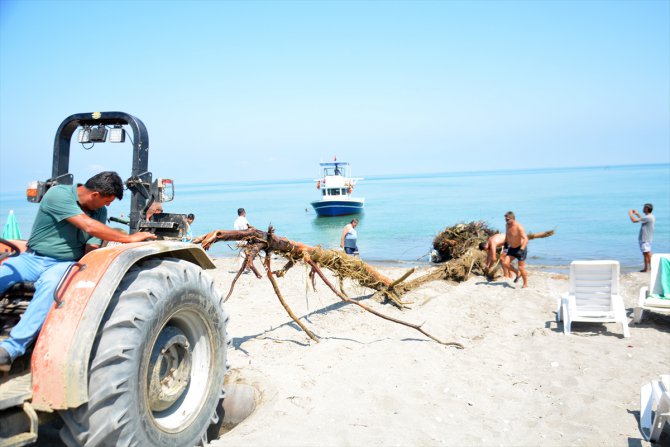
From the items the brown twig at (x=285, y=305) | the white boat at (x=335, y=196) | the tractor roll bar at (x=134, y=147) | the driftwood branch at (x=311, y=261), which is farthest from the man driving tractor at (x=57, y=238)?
the white boat at (x=335, y=196)

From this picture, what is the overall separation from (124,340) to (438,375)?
3.90m

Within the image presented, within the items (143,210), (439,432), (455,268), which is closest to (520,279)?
(455,268)

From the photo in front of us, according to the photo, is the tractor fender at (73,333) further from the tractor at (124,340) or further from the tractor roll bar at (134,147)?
the tractor roll bar at (134,147)

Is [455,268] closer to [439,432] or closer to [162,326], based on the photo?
[439,432]

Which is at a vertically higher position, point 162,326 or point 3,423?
point 162,326

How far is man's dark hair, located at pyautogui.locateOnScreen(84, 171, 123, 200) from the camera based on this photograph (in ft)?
11.1

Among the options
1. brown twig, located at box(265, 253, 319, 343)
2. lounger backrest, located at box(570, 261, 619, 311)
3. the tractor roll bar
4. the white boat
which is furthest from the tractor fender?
the white boat

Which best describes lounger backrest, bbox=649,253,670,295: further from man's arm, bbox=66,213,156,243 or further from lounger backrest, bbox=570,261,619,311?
man's arm, bbox=66,213,156,243

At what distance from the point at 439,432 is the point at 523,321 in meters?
4.82

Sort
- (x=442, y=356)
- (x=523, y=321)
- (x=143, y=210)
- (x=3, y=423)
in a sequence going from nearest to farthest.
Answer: (x=3, y=423) < (x=143, y=210) < (x=442, y=356) < (x=523, y=321)

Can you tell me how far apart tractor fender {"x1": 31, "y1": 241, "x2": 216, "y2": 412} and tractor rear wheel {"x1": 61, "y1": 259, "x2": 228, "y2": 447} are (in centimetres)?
13

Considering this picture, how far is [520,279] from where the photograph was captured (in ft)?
41.2

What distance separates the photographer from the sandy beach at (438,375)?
4.37 meters

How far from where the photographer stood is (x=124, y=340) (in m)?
2.93
